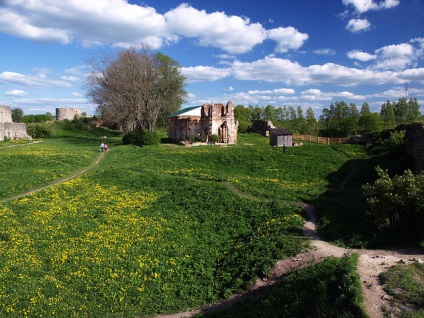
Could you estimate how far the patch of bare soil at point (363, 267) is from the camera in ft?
26.2

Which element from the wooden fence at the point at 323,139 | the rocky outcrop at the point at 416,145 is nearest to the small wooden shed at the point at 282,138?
the wooden fence at the point at 323,139

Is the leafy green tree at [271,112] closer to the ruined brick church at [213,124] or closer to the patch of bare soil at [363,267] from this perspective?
the ruined brick church at [213,124]

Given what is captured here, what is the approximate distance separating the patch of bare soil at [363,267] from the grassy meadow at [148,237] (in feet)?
1.15

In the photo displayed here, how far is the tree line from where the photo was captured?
63594 mm

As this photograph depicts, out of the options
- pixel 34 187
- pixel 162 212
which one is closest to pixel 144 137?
pixel 34 187

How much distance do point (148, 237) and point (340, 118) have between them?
91.4 metres

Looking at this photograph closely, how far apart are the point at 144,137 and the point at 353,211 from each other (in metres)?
32.7

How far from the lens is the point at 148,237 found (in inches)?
598

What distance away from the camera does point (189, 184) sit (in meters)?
22.1

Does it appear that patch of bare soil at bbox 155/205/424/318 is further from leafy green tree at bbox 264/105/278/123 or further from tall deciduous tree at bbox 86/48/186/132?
leafy green tree at bbox 264/105/278/123

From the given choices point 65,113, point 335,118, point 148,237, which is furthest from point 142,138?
point 335,118

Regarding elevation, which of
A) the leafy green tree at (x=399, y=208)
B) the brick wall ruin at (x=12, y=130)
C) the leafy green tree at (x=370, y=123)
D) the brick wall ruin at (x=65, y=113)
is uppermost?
the brick wall ruin at (x=65, y=113)

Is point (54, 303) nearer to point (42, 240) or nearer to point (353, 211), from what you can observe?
point (42, 240)

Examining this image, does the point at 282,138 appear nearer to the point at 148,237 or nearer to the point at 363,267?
the point at 148,237
